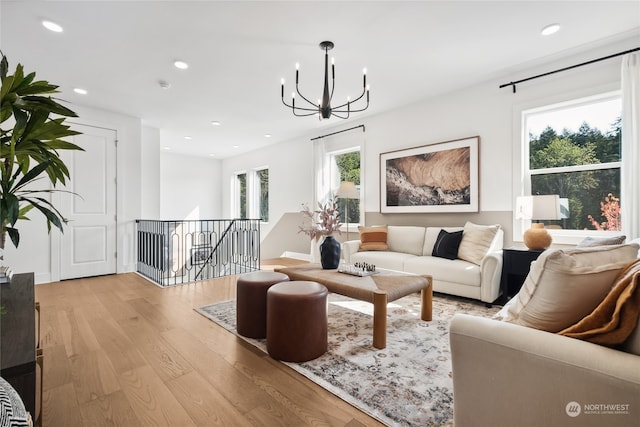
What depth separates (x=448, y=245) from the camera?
12.0ft

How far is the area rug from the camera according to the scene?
1.56 meters

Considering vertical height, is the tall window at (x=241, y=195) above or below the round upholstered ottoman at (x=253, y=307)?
above

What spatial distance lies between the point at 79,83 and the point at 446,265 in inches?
201

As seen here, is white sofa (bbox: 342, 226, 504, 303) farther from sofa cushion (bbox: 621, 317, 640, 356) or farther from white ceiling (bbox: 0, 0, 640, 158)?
sofa cushion (bbox: 621, 317, 640, 356)

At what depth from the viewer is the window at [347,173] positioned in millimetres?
5480

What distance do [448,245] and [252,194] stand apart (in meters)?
5.61

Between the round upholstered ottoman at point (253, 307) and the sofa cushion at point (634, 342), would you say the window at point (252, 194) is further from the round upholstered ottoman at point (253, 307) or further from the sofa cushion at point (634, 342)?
the sofa cushion at point (634, 342)

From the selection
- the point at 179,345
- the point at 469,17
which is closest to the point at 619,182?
the point at 469,17

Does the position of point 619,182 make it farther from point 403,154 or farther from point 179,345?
point 179,345

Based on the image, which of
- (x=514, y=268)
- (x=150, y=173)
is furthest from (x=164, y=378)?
(x=150, y=173)

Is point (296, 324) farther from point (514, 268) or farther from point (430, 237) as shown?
point (430, 237)

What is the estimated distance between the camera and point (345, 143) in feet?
18.3

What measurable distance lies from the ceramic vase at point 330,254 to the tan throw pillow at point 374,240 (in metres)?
1.41

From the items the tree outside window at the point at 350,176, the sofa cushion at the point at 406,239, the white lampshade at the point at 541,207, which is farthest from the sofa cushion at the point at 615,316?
the tree outside window at the point at 350,176
